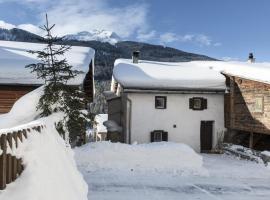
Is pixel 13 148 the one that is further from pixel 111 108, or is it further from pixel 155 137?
pixel 111 108

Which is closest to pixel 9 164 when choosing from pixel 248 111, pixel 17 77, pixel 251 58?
pixel 17 77

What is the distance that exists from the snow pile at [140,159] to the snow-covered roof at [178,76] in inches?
251

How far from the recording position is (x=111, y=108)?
29047 millimetres

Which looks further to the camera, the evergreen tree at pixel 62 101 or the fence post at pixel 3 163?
the evergreen tree at pixel 62 101

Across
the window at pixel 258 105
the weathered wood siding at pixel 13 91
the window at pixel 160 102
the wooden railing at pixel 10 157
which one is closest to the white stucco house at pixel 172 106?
the window at pixel 160 102

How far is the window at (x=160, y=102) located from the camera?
23600 millimetres

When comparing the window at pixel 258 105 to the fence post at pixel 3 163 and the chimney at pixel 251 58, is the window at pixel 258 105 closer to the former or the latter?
the chimney at pixel 251 58

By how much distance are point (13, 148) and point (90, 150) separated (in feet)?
42.9

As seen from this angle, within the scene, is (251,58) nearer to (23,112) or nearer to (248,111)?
(248,111)

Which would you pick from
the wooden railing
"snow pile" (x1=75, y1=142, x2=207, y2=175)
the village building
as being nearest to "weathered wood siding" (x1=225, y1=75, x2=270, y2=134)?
the village building

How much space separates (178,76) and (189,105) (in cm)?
195

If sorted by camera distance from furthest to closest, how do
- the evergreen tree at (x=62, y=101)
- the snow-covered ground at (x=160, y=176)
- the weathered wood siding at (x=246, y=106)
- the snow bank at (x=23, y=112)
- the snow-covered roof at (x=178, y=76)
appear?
the snow-covered roof at (x=178, y=76) < the weathered wood siding at (x=246, y=106) < the evergreen tree at (x=62, y=101) < the snow-covered ground at (x=160, y=176) < the snow bank at (x=23, y=112)

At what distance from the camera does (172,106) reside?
23734 mm

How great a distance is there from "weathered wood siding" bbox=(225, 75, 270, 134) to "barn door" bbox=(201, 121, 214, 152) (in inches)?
41.4
